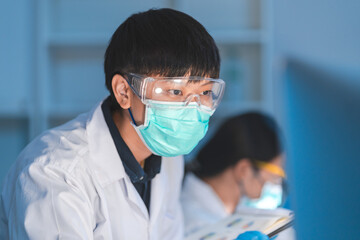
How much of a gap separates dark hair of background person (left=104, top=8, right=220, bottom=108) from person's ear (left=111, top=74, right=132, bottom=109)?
0.08 ft

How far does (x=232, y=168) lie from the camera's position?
76.9 inches

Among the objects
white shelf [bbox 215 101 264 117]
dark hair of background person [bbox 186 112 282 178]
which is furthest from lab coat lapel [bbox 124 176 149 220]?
white shelf [bbox 215 101 264 117]

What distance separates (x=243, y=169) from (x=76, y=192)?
1055mm

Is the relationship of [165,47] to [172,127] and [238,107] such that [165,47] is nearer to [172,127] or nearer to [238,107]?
[172,127]

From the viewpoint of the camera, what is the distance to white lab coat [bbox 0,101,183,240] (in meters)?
0.98

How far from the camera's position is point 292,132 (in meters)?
0.51

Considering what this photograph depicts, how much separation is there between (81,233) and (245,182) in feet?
3.71

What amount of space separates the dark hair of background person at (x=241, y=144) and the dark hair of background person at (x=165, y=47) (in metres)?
0.80

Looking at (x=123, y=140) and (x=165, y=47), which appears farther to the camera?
(x=123, y=140)

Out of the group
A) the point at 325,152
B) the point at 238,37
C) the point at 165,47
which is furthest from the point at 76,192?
the point at 238,37

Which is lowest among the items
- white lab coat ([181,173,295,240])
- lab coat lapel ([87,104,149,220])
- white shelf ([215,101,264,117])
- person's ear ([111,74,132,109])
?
white lab coat ([181,173,295,240])

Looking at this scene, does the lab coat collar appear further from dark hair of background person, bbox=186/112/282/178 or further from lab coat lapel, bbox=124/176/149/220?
dark hair of background person, bbox=186/112/282/178

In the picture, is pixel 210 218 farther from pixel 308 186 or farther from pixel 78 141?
pixel 308 186

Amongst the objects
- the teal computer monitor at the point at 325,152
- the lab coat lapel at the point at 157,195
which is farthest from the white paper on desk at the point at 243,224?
the teal computer monitor at the point at 325,152
